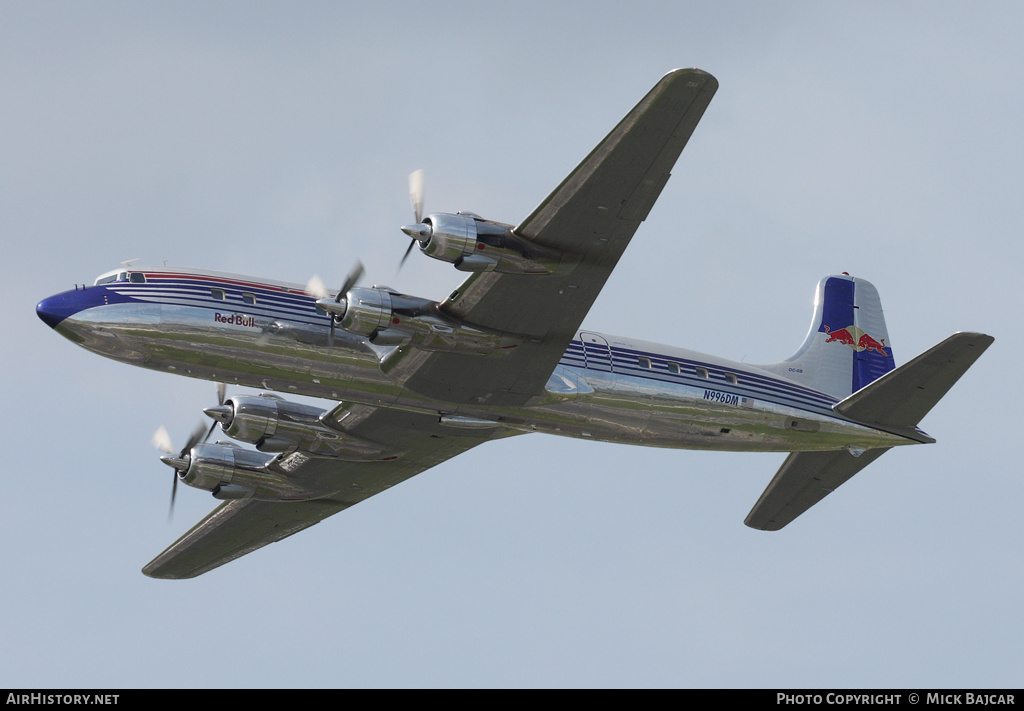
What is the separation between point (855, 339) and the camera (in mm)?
35906

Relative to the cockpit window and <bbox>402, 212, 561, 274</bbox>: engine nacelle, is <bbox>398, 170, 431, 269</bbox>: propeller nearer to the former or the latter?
<bbox>402, 212, 561, 274</bbox>: engine nacelle

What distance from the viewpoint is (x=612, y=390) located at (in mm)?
29375

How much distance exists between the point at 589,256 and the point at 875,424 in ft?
32.8

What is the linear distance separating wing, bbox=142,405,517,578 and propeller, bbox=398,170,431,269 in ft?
17.3

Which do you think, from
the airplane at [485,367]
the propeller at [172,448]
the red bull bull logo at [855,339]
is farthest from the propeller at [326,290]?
the red bull bull logo at [855,339]

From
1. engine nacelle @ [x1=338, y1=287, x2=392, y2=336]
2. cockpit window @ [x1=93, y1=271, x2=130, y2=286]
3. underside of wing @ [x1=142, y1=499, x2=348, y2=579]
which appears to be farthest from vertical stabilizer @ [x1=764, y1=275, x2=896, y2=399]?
cockpit window @ [x1=93, y1=271, x2=130, y2=286]

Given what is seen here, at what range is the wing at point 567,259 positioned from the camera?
24156 millimetres

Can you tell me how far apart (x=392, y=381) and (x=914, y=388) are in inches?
495

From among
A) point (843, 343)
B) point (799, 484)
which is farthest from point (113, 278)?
point (843, 343)
